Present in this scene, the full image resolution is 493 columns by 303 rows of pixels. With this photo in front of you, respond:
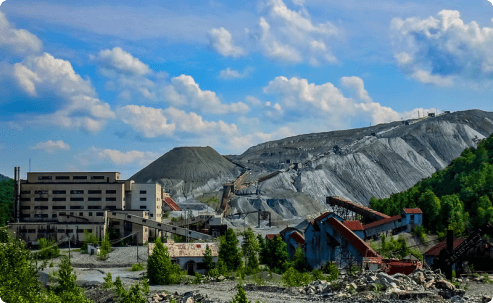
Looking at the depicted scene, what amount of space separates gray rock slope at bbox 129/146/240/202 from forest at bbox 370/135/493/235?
178 feet

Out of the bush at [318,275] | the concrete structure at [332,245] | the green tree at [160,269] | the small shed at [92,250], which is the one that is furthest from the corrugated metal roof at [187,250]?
the small shed at [92,250]

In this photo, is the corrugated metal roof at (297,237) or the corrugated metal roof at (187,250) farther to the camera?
the corrugated metal roof at (297,237)

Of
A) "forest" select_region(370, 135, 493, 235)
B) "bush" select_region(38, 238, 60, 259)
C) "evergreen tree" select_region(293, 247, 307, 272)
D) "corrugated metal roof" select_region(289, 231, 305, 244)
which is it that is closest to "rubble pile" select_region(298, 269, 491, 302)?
"evergreen tree" select_region(293, 247, 307, 272)

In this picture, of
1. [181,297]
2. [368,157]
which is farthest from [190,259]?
[368,157]

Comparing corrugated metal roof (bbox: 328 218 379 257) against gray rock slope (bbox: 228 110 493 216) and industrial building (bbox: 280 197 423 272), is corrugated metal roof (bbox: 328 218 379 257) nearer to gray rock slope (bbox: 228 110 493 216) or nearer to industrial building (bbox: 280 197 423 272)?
industrial building (bbox: 280 197 423 272)

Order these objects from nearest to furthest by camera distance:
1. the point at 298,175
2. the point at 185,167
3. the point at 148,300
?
the point at 148,300
the point at 298,175
the point at 185,167

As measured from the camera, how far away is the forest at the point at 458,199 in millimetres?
49812

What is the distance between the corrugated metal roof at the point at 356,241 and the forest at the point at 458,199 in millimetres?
13712

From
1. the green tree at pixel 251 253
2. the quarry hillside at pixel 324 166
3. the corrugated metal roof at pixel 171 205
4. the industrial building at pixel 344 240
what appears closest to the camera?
the industrial building at pixel 344 240

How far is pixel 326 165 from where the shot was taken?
378 ft

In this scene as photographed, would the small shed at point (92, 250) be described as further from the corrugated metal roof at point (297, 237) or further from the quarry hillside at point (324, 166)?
the quarry hillside at point (324, 166)

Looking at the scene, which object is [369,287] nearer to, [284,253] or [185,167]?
[284,253]

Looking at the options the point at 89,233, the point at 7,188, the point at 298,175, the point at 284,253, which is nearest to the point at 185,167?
the point at 298,175

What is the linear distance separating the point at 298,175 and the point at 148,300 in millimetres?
78593
